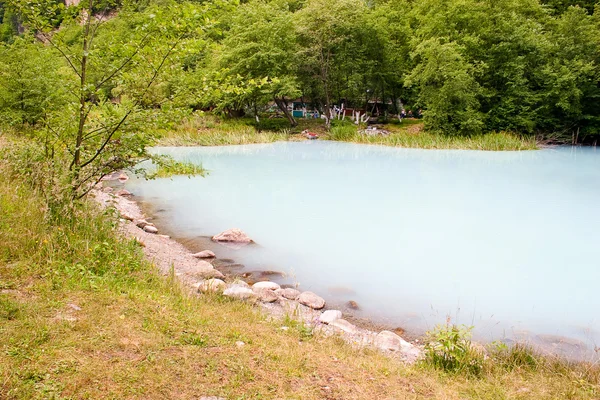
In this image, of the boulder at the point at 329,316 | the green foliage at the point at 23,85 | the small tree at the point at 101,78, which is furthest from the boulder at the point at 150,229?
the green foliage at the point at 23,85

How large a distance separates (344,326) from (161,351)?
8.02 ft

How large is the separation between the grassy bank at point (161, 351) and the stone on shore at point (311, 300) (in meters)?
1.23

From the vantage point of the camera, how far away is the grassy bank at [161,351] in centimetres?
265

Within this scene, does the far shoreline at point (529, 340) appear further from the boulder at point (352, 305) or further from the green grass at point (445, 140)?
the green grass at point (445, 140)

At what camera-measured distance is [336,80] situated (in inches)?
Result: 1351

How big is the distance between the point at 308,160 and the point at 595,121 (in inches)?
844

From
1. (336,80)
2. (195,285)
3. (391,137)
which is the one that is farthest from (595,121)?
(195,285)

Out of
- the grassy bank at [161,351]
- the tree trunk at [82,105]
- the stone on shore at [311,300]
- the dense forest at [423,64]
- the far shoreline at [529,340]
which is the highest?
the dense forest at [423,64]

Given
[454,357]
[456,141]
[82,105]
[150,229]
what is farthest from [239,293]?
[456,141]

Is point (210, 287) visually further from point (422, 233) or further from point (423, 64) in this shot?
point (423, 64)

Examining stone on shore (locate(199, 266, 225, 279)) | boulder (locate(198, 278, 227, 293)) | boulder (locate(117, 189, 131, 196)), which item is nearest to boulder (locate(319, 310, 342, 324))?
boulder (locate(198, 278, 227, 293))

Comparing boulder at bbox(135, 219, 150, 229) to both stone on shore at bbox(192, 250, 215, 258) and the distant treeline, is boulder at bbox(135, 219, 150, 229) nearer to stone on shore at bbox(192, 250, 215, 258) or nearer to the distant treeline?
stone on shore at bbox(192, 250, 215, 258)

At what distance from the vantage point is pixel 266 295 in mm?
5512

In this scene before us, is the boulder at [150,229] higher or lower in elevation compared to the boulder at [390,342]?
higher
